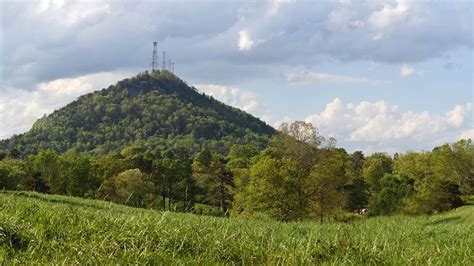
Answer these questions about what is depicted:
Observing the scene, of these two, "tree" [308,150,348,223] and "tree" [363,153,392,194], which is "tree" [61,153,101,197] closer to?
"tree" [308,150,348,223]

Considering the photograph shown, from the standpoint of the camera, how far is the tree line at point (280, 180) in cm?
5081

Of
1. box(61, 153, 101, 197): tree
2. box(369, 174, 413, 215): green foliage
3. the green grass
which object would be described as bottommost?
box(369, 174, 413, 215): green foliage

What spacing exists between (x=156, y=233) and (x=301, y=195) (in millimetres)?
44065

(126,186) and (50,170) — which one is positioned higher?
(50,170)

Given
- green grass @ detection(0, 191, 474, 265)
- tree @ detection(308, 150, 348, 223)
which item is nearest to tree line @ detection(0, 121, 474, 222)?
tree @ detection(308, 150, 348, 223)

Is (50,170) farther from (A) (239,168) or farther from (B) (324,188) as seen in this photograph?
(B) (324,188)

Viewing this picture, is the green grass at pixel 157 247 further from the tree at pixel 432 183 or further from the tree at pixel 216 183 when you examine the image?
the tree at pixel 216 183

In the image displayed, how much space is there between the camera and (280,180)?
50.4 meters

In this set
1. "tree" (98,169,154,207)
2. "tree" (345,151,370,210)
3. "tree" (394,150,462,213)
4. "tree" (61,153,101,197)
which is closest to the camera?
"tree" (394,150,462,213)

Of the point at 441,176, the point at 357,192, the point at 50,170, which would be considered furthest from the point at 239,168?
the point at 50,170

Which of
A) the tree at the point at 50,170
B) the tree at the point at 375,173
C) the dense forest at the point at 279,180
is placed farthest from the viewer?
the tree at the point at 375,173

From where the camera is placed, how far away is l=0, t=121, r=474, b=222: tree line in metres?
50.8

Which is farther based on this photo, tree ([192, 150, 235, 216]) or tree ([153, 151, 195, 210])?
tree ([153, 151, 195, 210])

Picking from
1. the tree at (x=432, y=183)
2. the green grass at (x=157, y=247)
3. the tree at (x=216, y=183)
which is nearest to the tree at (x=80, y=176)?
the tree at (x=216, y=183)
